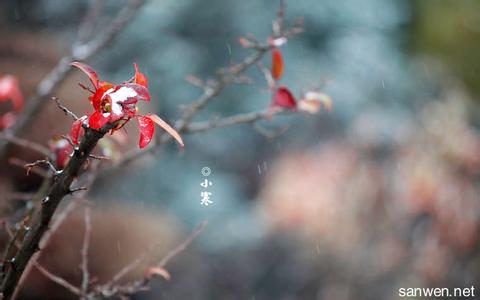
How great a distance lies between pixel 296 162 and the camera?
393cm

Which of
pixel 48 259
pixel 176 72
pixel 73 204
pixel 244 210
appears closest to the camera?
pixel 73 204

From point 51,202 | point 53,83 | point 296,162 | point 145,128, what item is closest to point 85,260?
point 51,202

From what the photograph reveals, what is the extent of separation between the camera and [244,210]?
403 cm

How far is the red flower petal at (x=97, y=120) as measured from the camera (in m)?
0.71

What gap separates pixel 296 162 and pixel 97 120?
327cm

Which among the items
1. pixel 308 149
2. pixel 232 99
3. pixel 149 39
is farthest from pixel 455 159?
pixel 149 39

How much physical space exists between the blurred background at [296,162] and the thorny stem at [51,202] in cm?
157

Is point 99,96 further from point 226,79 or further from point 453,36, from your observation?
point 453,36

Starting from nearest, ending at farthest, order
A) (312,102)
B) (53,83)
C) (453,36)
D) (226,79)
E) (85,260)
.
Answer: (85,260)
(226,79)
(312,102)
(53,83)
(453,36)

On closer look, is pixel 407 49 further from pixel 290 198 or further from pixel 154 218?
pixel 154 218

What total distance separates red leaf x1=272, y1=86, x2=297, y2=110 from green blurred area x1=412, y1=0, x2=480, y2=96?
4404mm

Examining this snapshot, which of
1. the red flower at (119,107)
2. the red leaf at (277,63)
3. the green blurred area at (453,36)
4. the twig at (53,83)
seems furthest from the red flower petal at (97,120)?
the green blurred area at (453,36)

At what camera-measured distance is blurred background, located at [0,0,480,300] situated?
3289 millimetres

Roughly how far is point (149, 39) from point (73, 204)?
3.32 meters
